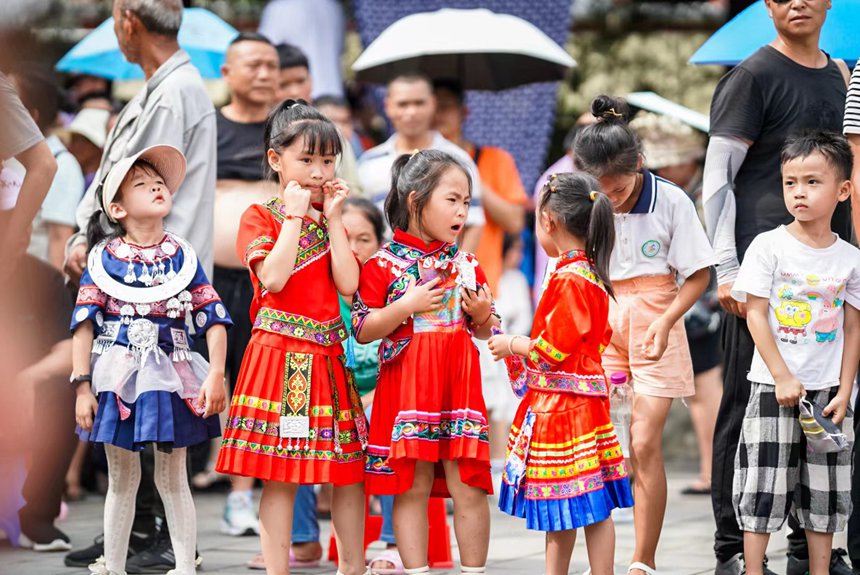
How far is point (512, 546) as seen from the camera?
18.2 ft

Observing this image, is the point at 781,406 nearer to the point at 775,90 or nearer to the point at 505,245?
the point at 775,90

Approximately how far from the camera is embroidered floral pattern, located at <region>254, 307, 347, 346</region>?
4.02 metres

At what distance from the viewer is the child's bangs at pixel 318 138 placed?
4066mm

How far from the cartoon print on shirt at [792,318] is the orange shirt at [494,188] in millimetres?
3106

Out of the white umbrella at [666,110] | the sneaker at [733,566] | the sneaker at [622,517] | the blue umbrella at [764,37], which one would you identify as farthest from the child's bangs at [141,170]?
the white umbrella at [666,110]

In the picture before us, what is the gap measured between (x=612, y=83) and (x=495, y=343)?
21.7 feet

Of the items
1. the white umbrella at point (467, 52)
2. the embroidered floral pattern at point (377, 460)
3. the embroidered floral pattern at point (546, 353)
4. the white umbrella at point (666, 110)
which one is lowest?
the embroidered floral pattern at point (377, 460)

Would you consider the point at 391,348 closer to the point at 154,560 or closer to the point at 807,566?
the point at 154,560

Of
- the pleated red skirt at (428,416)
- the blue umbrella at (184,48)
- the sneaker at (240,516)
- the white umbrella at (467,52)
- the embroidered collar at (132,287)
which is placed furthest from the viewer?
the blue umbrella at (184,48)

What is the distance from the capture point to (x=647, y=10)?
10336mm

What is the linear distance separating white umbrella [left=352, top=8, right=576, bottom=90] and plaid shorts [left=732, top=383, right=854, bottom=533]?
12.9 feet

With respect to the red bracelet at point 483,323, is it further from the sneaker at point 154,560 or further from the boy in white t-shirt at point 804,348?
the sneaker at point 154,560

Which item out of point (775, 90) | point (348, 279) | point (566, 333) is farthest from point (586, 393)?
point (775, 90)

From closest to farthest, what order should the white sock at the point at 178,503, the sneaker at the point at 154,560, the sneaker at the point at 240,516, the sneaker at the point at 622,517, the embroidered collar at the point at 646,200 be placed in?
the white sock at the point at 178,503, the embroidered collar at the point at 646,200, the sneaker at the point at 154,560, the sneaker at the point at 240,516, the sneaker at the point at 622,517
